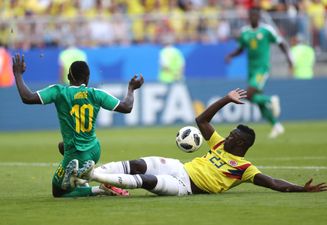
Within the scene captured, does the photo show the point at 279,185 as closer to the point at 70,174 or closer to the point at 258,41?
the point at 70,174

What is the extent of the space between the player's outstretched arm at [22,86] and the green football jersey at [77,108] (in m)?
0.33

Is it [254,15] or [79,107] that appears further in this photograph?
[254,15]

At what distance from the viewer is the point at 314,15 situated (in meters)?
30.9

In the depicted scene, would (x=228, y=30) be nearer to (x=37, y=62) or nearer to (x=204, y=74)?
(x=204, y=74)

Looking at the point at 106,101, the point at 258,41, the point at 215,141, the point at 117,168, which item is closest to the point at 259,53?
the point at 258,41

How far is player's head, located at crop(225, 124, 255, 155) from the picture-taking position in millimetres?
11523

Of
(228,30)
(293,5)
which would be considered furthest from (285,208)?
(293,5)

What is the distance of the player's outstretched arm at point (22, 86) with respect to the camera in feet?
36.1

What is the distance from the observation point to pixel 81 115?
11.4 meters

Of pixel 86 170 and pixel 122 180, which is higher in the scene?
pixel 86 170

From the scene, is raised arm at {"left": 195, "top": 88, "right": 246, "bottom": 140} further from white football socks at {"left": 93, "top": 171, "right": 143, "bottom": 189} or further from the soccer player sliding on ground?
white football socks at {"left": 93, "top": 171, "right": 143, "bottom": 189}

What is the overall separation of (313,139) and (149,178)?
11468 millimetres

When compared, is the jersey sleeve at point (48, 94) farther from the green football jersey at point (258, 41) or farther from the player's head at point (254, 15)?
the green football jersey at point (258, 41)

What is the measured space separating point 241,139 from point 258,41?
1166cm
